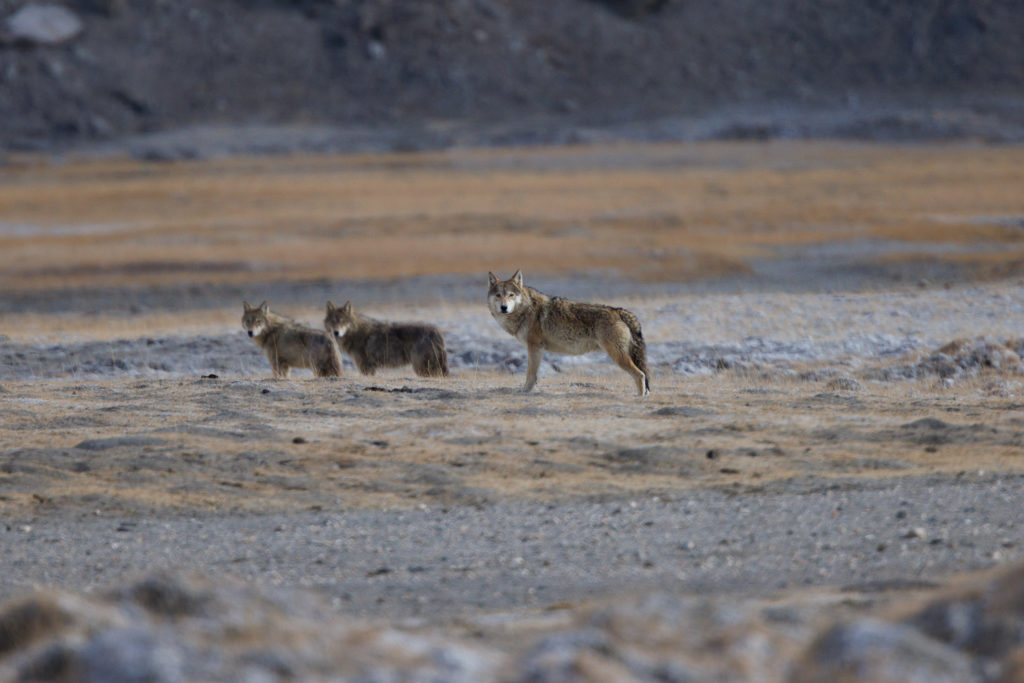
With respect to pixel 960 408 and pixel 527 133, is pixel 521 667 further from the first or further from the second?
pixel 527 133

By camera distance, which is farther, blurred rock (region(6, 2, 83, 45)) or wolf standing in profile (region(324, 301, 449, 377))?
→ blurred rock (region(6, 2, 83, 45))

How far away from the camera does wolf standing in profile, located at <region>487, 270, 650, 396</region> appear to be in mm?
12844

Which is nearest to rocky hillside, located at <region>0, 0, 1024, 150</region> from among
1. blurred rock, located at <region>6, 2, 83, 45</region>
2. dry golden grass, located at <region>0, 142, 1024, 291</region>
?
blurred rock, located at <region>6, 2, 83, 45</region>

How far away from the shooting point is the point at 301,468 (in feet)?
34.8

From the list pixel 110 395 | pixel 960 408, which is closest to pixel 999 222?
pixel 960 408

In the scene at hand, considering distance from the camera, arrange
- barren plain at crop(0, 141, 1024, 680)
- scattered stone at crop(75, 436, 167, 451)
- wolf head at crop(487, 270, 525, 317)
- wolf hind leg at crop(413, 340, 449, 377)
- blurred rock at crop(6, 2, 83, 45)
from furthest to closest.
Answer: blurred rock at crop(6, 2, 83, 45) → wolf hind leg at crop(413, 340, 449, 377) → wolf head at crop(487, 270, 525, 317) → scattered stone at crop(75, 436, 167, 451) → barren plain at crop(0, 141, 1024, 680)

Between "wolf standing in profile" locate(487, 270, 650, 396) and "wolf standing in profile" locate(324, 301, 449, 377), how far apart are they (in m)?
2.19

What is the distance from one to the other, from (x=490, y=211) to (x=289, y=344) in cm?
2821

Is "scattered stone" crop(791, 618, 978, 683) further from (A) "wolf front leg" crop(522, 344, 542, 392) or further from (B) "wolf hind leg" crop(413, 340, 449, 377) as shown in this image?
(B) "wolf hind leg" crop(413, 340, 449, 377)

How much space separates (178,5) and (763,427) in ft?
297

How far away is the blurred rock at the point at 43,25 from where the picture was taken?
8944 centimetres

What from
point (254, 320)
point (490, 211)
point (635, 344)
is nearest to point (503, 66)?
point (490, 211)

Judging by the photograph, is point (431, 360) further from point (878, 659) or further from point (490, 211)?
Result: point (490, 211)

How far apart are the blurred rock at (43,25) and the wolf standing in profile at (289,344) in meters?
81.0
